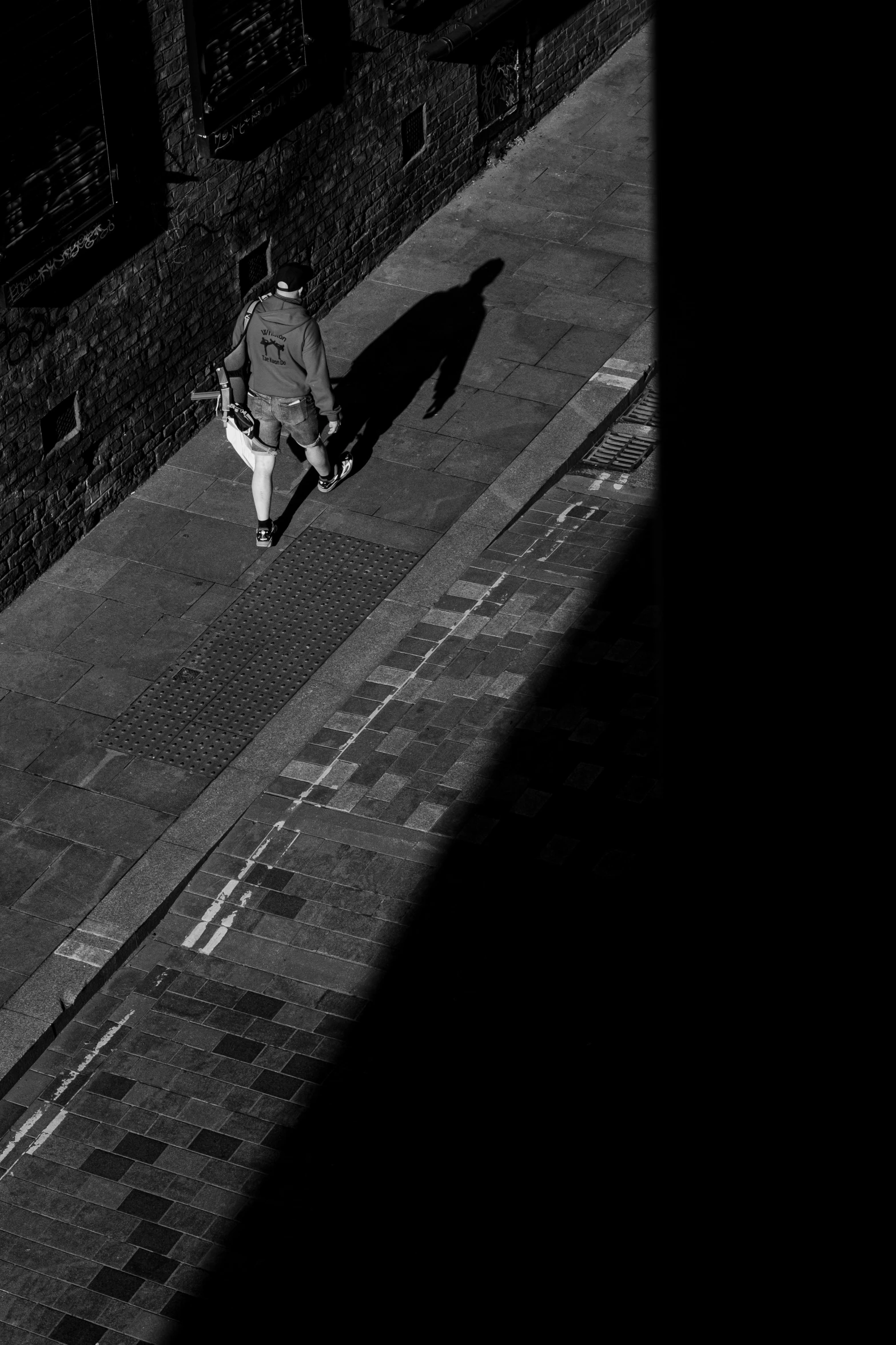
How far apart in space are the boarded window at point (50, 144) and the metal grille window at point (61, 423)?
2.84 ft

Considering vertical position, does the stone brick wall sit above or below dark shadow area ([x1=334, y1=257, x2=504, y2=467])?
above

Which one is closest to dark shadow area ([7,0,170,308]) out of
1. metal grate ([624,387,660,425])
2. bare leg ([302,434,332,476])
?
bare leg ([302,434,332,476])

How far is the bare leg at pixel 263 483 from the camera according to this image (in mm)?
11586

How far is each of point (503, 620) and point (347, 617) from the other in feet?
3.11

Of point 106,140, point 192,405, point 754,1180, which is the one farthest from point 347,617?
point 754,1180

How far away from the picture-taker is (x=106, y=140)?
11672 millimetres

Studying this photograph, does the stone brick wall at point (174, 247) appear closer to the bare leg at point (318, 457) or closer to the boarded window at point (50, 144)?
the boarded window at point (50, 144)

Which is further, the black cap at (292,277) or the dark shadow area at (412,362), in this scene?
the dark shadow area at (412,362)

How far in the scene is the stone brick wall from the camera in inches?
457

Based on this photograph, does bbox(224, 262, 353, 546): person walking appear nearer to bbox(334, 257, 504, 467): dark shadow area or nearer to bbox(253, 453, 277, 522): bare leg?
bbox(253, 453, 277, 522): bare leg

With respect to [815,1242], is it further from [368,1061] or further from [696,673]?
[368,1061]

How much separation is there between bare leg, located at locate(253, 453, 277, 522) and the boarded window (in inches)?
66.1

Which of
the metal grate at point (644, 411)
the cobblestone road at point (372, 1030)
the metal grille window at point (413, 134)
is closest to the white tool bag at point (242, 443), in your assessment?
the cobblestone road at point (372, 1030)

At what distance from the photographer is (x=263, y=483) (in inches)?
459
